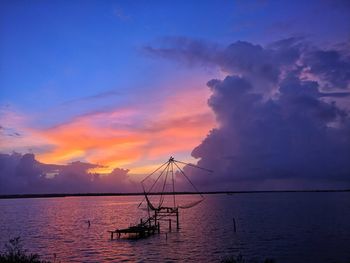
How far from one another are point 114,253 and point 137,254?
9.88 ft

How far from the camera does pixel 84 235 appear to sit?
63.6 meters

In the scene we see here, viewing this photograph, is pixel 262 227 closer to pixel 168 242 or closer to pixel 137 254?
pixel 168 242

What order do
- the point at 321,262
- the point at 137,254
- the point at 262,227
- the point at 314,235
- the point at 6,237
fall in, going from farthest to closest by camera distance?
1. the point at 262,227
2. the point at 6,237
3. the point at 314,235
4. the point at 137,254
5. the point at 321,262

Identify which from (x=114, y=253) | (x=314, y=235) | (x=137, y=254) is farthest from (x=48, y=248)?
(x=314, y=235)

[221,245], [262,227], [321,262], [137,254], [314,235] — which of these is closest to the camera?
[321,262]

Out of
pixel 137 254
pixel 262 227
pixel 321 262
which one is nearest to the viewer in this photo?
pixel 321 262

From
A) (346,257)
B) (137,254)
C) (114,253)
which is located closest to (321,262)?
(346,257)

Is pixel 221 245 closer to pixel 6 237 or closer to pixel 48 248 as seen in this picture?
pixel 48 248

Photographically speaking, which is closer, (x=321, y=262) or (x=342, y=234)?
(x=321, y=262)

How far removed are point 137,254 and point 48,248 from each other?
13.5 metres

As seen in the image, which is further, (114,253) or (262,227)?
(262,227)

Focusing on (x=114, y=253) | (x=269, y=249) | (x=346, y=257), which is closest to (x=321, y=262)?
(x=346, y=257)

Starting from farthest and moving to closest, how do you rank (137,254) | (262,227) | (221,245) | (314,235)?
1. (262,227)
2. (314,235)
3. (221,245)
4. (137,254)

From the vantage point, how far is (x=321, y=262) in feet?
124
